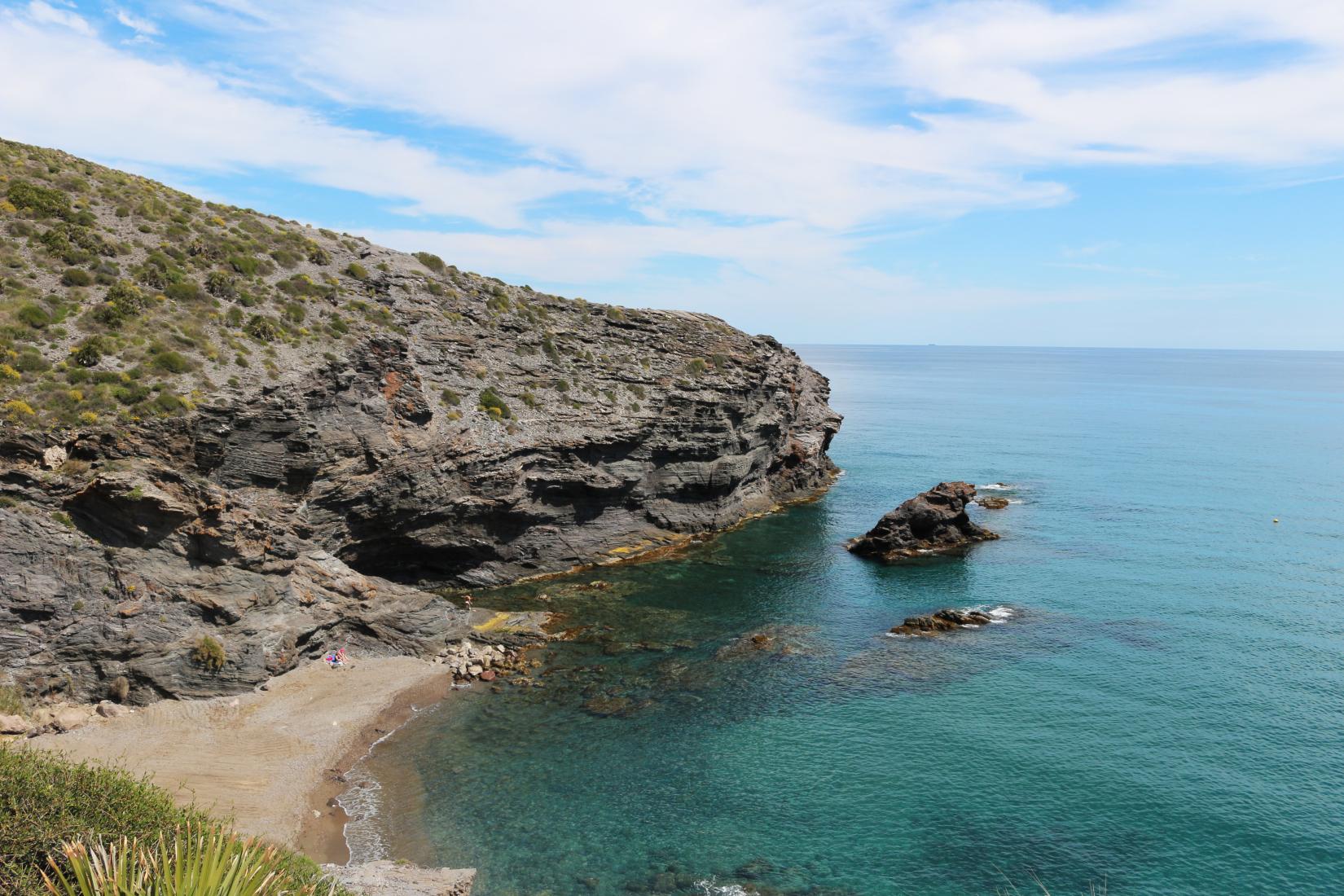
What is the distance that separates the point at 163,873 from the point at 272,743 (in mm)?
22867

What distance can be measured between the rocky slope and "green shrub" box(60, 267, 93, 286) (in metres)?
0.19

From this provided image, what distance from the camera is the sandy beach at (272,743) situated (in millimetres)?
31016

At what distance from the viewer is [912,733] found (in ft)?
127

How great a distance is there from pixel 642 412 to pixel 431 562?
22.7 metres

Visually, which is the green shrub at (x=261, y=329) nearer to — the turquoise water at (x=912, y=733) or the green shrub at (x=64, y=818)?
the turquoise water at (x=912, y=733)

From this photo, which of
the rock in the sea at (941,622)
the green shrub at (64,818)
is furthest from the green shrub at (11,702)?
the rock in the sea at (941,622)

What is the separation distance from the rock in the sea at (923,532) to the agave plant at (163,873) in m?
59.1

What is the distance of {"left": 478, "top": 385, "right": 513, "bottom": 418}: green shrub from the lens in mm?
62781

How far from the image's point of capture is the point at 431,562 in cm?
5862

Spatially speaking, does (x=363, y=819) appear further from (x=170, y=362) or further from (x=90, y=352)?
(x=90, y=352)

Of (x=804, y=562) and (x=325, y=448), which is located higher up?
(x=325, y=448)

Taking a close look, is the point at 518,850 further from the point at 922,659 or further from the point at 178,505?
the point at 922,659

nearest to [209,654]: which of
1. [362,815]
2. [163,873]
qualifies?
[362,815]

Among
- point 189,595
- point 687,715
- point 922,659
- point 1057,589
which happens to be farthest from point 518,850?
point 1057,589
